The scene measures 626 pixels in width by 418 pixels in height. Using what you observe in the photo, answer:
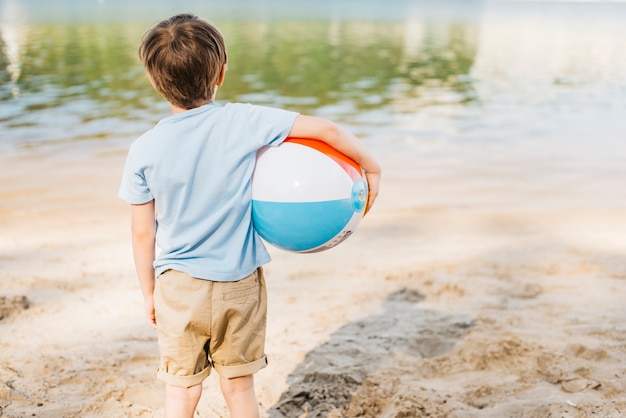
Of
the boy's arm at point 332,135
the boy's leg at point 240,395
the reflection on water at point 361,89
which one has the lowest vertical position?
the reflection on water at point 361,89

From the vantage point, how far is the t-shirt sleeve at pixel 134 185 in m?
2.44

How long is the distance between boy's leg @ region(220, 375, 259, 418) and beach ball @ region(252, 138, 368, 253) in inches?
23.0

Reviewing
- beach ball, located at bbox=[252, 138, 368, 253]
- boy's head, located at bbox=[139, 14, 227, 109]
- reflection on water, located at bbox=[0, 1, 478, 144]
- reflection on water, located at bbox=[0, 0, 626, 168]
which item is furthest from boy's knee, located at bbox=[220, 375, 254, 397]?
reflection on water, located at bbox=[0, 1, 478, 144]

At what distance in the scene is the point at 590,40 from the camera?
37.8 m

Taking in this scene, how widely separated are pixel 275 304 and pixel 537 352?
69.5 inches

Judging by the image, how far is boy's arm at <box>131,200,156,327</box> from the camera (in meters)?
2.54

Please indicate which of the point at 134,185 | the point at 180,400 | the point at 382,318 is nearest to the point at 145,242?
the point at 134,185

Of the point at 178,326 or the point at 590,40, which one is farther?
the point at 590,40

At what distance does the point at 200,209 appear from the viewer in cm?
247

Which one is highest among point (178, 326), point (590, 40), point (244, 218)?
point (244, 218)

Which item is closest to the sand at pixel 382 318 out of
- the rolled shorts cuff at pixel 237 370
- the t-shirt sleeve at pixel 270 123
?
the rolled shorts cuff at pixel 237 370

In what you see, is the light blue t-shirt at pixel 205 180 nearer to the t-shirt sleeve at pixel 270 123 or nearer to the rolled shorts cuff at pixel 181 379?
the t-shirt sleeve at pixel 270 123

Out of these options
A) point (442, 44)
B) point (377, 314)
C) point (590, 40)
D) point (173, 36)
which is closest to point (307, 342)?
point (377, 314)

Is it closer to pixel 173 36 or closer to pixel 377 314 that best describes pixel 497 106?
pixel 377 314
